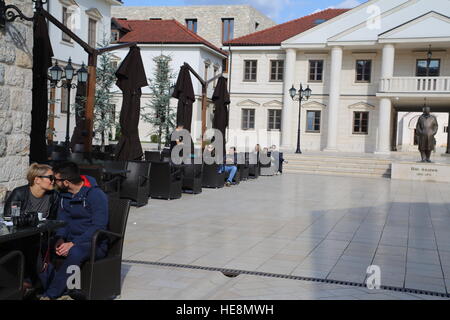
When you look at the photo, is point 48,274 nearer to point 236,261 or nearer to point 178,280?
point 178,280

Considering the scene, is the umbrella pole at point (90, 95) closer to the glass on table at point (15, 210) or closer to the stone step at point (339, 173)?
the glass on table at point (15, 210)

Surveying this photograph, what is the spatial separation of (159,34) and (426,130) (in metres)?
26.0

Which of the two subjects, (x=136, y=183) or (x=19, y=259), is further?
(x=136, y=183)

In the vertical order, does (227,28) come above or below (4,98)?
above

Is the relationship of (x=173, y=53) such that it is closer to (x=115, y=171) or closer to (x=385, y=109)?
(x=385, y=109)

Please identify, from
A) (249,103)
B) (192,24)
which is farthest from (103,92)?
(192,24)

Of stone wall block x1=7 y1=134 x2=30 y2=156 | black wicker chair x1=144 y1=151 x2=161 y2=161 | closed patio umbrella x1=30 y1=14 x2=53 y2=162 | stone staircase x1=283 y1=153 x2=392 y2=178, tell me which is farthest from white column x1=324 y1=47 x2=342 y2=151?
stone wall block x1=7 y1=134 x2=30 y2=156

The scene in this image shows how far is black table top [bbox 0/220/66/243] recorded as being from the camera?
3.89 m

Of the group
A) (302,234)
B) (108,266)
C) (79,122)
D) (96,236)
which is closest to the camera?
(96,236)

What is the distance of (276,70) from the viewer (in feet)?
123

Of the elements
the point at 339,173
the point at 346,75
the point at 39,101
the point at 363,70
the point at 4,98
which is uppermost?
the point at 363,70

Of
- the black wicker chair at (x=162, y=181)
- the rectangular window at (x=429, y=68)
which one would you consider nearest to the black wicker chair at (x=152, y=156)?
the black wicker chair at (x=162, y=181)

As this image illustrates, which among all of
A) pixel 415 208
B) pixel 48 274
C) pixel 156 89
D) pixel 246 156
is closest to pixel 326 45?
pixel 156 89

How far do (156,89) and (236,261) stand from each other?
29171 mm
